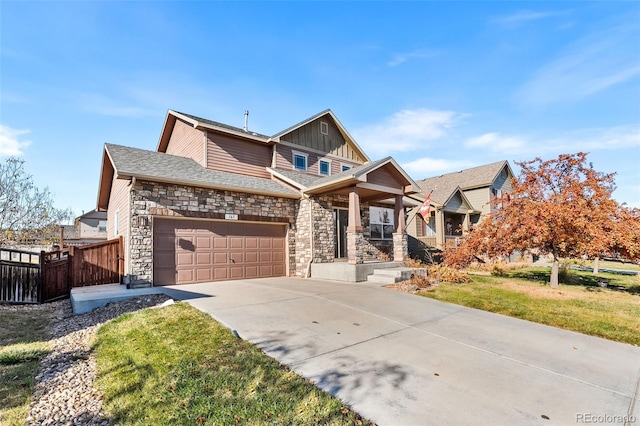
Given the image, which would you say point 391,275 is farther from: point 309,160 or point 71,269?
point 71,269

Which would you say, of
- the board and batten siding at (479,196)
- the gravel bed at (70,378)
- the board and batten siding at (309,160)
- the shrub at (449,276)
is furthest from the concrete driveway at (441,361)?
the board and batten siding at (479,196)

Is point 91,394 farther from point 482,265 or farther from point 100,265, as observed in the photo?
point 482,265

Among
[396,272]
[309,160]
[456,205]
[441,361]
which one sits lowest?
[441,361]

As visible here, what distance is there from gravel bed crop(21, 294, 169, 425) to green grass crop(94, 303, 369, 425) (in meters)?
0.14

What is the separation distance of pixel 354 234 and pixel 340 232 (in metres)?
2.71

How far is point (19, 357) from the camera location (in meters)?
4.64

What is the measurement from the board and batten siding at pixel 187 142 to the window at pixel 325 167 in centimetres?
606

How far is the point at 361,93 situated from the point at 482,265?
1021 cm

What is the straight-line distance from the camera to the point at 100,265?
396 inches

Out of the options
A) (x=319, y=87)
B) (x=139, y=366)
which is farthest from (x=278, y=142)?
(x=139, y=366)

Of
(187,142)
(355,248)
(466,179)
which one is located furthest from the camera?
(466,179)

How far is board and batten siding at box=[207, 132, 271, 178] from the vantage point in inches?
504

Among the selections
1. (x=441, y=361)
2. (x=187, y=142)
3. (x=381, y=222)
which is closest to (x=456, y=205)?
(x=381, y=222)

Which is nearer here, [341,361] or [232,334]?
[341,361]
